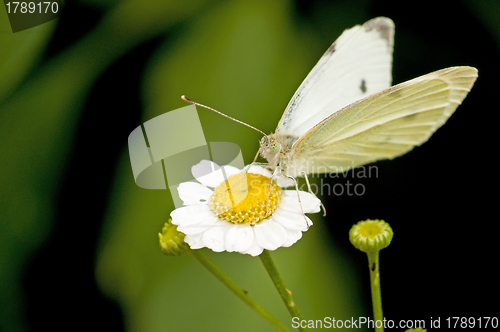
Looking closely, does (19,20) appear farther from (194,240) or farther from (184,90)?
(194,240)

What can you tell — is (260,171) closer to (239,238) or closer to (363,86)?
(239,238)

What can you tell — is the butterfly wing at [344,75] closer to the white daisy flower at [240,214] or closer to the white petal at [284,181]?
the white petal at [284,181]

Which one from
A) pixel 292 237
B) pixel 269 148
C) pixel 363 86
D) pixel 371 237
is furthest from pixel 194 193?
pixel 363 86

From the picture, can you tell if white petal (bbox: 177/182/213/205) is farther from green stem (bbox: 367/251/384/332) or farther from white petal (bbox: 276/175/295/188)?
green stem (bbox: 367/251/384/332)

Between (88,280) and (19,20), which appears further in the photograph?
(88,280)

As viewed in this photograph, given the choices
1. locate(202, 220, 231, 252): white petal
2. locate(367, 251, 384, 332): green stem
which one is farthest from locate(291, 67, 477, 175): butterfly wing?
locate(367, 251, 384, 332): green stem

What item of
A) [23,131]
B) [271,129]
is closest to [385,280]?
[271,129]
